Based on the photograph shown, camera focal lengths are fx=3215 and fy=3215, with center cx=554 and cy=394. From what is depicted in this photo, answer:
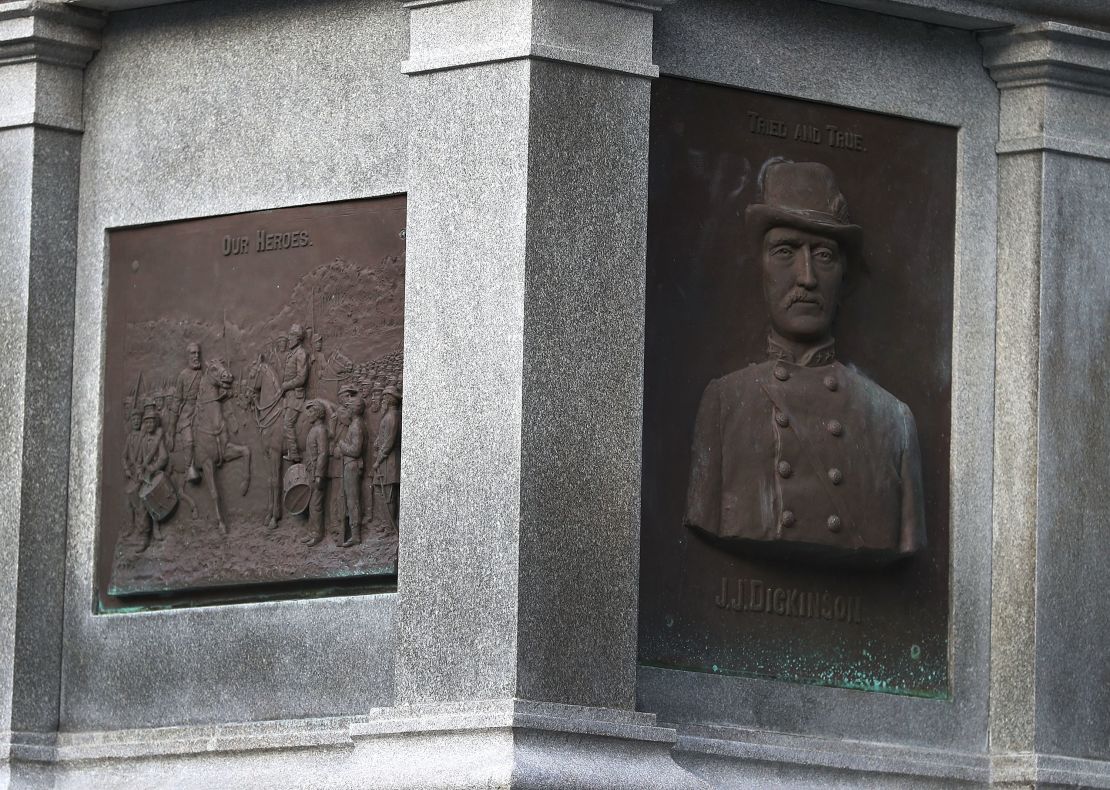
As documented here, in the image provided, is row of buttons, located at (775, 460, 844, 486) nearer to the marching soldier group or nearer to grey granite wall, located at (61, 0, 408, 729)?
the marching soldier group

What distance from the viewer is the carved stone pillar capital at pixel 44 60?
1931 centimetres

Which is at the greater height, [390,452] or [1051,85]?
[1051,85]

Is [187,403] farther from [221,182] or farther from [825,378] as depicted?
[825,378]

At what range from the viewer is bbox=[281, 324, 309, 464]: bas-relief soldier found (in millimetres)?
18469

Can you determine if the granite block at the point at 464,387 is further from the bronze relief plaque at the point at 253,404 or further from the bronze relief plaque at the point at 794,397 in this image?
the bronze relief plaque at the point at 794,397

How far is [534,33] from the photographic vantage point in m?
17.4

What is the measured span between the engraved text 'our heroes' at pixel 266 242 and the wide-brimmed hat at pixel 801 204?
259 cm

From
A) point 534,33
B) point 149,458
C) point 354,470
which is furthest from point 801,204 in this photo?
point 149,458

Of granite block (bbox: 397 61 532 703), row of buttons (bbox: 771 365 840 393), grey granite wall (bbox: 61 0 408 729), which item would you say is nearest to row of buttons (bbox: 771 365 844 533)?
row of buttons (bbox: 771 365 840 393)

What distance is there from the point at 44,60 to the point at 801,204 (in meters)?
4.69

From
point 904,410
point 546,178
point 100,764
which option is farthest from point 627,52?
point 100,764

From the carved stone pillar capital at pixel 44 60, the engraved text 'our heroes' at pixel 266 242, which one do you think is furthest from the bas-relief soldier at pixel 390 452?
the carved stone pillar capital at pixel 44 60

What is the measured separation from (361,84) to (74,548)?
332cm

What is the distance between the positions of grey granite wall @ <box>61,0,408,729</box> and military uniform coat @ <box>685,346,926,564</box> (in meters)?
2.03
